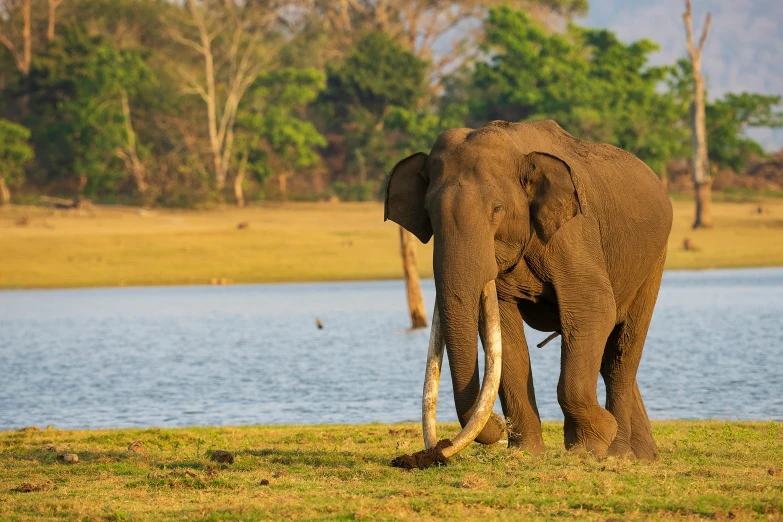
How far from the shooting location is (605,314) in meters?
9.05

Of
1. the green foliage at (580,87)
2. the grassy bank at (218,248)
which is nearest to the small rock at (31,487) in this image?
the grassy bank at (218,248)

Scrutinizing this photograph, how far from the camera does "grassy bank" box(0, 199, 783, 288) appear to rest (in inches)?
1547

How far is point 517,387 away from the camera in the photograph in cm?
931

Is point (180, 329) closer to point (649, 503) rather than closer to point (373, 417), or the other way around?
point (373, 417)

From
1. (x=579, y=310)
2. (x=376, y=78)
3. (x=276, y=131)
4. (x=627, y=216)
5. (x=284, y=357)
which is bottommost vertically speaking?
(x=284, y=357)

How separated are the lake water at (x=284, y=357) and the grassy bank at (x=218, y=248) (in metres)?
2.36

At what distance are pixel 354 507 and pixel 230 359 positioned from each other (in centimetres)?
1549

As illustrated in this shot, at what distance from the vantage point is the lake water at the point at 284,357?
16.4 metres

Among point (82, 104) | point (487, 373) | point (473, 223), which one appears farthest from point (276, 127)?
point (473, 223)

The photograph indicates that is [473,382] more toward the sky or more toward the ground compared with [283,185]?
more toward the ground

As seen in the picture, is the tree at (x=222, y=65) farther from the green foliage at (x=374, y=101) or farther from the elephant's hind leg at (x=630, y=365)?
the elephant's hind leg at (x=630, y=365)

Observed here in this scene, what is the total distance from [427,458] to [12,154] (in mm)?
50082

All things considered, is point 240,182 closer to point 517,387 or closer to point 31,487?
point 517,387

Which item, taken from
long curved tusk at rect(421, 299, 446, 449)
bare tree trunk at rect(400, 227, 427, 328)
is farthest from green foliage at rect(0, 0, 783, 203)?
long curved tusk at rect(421, 299, 446, 449)
